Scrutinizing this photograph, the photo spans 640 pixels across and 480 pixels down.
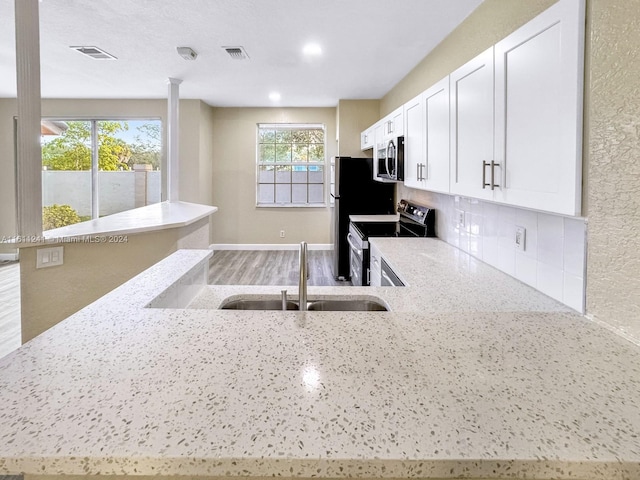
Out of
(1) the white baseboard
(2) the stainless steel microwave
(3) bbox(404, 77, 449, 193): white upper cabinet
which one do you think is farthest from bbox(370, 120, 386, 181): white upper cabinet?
(1) the white baseboard

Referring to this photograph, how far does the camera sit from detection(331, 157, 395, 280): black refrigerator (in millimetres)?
5574

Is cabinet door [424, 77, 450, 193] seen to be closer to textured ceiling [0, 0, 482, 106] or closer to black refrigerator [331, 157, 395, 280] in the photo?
textured ceiling [0, 0, 482, 106]

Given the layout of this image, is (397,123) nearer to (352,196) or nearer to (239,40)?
(239,40)

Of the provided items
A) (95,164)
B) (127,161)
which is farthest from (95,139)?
(127,161)

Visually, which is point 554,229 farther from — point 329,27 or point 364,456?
point 329,27

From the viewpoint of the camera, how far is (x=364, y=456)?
66 cm

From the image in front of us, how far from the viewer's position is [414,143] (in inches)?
120

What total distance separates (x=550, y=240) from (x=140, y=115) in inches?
263

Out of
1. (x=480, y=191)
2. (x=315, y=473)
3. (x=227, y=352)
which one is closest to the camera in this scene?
(x=315, y=473)

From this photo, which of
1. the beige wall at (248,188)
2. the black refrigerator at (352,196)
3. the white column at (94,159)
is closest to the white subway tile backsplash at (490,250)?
the black refrigerator at (352,196)

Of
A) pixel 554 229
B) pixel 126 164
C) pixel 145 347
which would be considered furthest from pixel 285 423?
pixel 126 164

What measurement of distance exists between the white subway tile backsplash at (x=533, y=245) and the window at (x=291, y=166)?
4.80 metres

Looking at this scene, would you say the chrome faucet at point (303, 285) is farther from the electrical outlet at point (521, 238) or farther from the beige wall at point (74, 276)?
the beige wall at point (74, 276)

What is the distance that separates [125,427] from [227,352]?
329 millimetres
